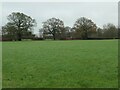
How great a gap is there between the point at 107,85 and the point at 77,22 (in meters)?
109

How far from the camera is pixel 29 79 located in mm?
9133

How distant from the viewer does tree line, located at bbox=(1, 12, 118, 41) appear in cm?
10175

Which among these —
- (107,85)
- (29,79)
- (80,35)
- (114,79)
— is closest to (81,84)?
(107,85)

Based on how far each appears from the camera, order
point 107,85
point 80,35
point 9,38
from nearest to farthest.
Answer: point 107,85
point 9,38
point 80,35

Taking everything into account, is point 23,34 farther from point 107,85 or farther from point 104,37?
point 107,85

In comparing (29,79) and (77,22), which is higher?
(77,22)

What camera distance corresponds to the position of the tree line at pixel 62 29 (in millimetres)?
101750

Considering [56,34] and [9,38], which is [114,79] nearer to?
[9,38]

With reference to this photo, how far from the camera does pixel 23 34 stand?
99.5m

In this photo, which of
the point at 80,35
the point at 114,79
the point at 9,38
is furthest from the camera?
the point at 80,35

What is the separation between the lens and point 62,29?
114m

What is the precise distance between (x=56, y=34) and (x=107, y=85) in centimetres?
10416

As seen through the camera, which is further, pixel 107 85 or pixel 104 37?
pixel 104 37

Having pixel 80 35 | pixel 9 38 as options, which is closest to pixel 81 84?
pixel 9 38
